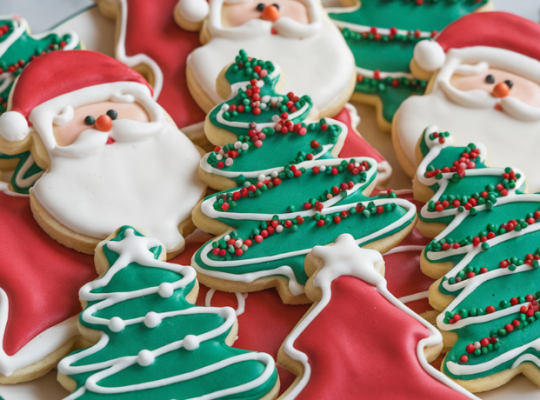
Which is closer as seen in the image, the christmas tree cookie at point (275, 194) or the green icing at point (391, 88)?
the christmas tree cookie at point (275, 194)

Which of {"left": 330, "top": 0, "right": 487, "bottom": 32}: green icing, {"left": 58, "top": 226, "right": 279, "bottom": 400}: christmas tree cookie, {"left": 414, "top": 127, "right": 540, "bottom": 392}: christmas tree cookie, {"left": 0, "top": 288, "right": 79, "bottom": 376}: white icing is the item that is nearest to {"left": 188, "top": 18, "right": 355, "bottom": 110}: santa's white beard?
{"left": 330, "top": 0, "right": 487, "bottom": 32}: green icing

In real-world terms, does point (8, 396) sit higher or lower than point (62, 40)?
lower

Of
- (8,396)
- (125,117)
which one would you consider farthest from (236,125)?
(8,396)

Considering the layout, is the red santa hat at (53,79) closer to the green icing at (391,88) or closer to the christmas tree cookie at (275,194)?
the christmas tree cookie at (275,194)

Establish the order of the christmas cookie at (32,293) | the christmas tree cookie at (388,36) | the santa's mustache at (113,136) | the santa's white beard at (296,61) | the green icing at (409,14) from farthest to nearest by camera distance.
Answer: the green icing at (409,14)
the christmas tree cookie at (388,36)
the santa's white beard at (296,61)
the santa's mustache at (113,136)
the christmas cookie at (32,293)

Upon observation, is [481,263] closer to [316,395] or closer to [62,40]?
[316,395]

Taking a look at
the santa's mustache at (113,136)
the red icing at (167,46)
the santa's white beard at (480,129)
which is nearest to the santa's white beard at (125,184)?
the santa's mustache at (113,136)
